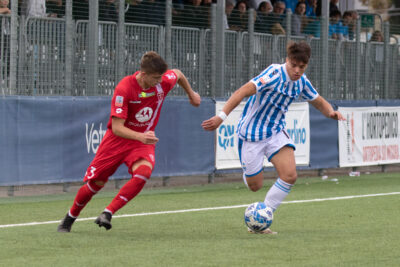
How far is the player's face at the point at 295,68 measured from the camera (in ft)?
28.7

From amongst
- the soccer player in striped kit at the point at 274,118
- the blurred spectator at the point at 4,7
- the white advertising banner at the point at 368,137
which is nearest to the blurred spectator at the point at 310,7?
the white advertising banner at the point at 368,137

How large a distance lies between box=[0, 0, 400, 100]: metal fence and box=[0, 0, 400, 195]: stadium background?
2 centimetres

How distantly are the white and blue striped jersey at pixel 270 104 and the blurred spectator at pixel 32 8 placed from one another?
5736 mm

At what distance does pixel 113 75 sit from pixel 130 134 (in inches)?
264

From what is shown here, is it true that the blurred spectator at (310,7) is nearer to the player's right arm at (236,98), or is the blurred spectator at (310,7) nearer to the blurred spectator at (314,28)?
the blurred spectator at (314,28)

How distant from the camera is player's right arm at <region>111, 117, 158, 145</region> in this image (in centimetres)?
Result: 811

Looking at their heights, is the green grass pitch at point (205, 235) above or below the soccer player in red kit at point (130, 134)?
below

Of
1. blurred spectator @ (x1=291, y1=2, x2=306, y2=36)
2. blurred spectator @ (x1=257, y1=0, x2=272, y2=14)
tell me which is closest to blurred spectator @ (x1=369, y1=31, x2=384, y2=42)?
blurred spectator @ (x1=291, y1=2, x2=306, y2=36)

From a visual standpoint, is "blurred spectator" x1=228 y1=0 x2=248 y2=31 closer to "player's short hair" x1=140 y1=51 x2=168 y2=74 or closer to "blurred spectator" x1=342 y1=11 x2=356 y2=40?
"blurred spectator" x1=342 y1=11 x2=356 y2=40

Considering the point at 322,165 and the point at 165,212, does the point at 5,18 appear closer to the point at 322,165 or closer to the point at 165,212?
the point at 165,212

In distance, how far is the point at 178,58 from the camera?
16047 mm

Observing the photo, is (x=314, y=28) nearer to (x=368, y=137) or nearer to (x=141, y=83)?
(x=368, y=137)

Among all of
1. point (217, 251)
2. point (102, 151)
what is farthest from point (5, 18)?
point (217, 251)

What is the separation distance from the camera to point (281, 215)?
34.9 feet
